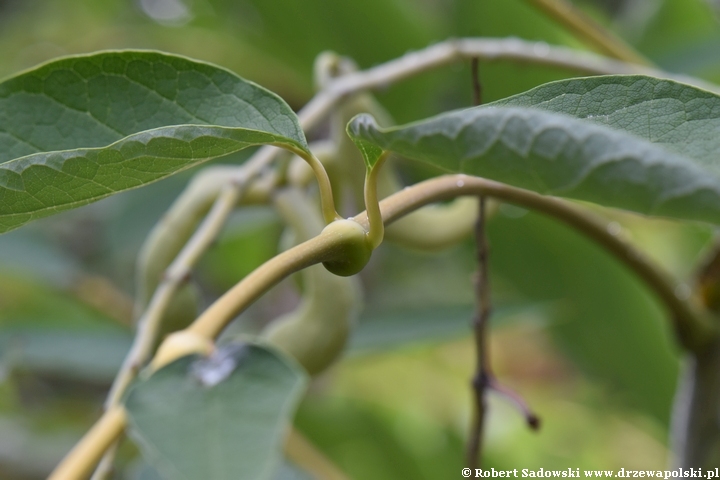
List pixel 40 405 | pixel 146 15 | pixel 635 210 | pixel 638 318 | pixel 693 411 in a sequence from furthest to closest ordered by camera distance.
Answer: pixel 146 15 < pixel 40 405 < pixel 638 318 < pixel 693 411 < pixel 635 210

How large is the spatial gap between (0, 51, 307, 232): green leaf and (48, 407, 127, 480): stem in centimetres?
8

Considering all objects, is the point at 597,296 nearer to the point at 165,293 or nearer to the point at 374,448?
the point at 374,448

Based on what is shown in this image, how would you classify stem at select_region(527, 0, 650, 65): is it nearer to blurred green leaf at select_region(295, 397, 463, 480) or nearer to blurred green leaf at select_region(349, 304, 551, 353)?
blurred green leaf at select_region(349, 304, 551, 353)

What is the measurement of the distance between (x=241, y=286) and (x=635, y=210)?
0.14 m

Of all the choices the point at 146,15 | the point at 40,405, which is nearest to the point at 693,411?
the point at 40,405

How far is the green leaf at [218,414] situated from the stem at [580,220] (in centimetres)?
7

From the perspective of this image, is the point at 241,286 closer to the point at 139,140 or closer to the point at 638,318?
the point at 139,140

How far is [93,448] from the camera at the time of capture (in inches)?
11.0

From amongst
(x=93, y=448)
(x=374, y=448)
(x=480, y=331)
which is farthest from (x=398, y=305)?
(x=93, y=448)

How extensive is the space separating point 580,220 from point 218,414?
0.28m

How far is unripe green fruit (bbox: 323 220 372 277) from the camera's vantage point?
0.23m

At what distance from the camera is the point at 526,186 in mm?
205

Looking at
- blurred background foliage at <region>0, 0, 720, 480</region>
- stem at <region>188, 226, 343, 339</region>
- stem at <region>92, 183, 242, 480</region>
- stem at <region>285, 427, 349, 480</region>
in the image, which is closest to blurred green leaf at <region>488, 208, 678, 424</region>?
blurred background foliage at <region>0, 0, 720, 480</region>

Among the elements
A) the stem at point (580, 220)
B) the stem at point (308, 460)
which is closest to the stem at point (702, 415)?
the stem at point (580, 220)
